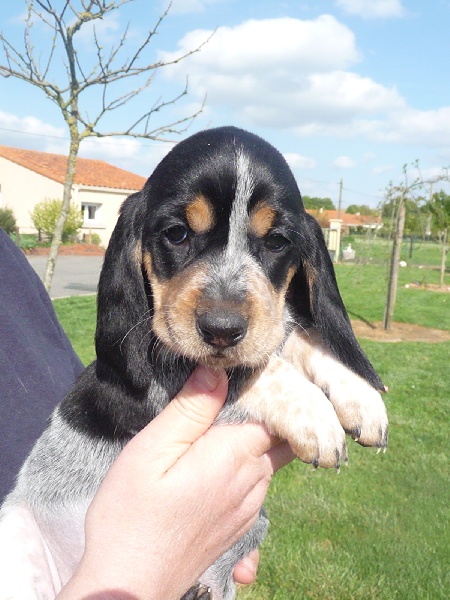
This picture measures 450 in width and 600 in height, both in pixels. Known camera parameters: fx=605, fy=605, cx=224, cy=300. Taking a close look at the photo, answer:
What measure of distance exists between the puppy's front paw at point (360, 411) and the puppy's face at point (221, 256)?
38 cm

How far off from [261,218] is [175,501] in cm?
112

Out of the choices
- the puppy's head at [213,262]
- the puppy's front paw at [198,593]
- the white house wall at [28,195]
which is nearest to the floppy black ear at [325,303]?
the puppy's head at [213,262]

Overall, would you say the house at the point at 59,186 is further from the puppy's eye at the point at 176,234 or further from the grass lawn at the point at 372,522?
the puppy's eye at the point at 176,234

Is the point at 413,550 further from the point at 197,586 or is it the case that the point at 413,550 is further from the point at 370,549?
the point at 197,586

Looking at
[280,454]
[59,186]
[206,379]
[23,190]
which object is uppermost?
[59,186]

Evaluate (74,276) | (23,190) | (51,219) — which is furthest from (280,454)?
(23,190)

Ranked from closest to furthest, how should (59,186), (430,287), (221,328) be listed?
(221,328)
(430,287)
(59,186)

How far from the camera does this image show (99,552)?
6.16ft

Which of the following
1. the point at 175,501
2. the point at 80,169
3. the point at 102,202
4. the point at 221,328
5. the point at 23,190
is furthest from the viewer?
the point at 23,190

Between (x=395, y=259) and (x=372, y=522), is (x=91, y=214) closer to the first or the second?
(x=395, y=259)

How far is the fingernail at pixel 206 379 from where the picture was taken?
2182mm

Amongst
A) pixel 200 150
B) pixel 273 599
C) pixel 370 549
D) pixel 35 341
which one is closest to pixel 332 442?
pixel 200 150

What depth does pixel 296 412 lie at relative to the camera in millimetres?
2250

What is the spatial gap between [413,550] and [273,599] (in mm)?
1310
